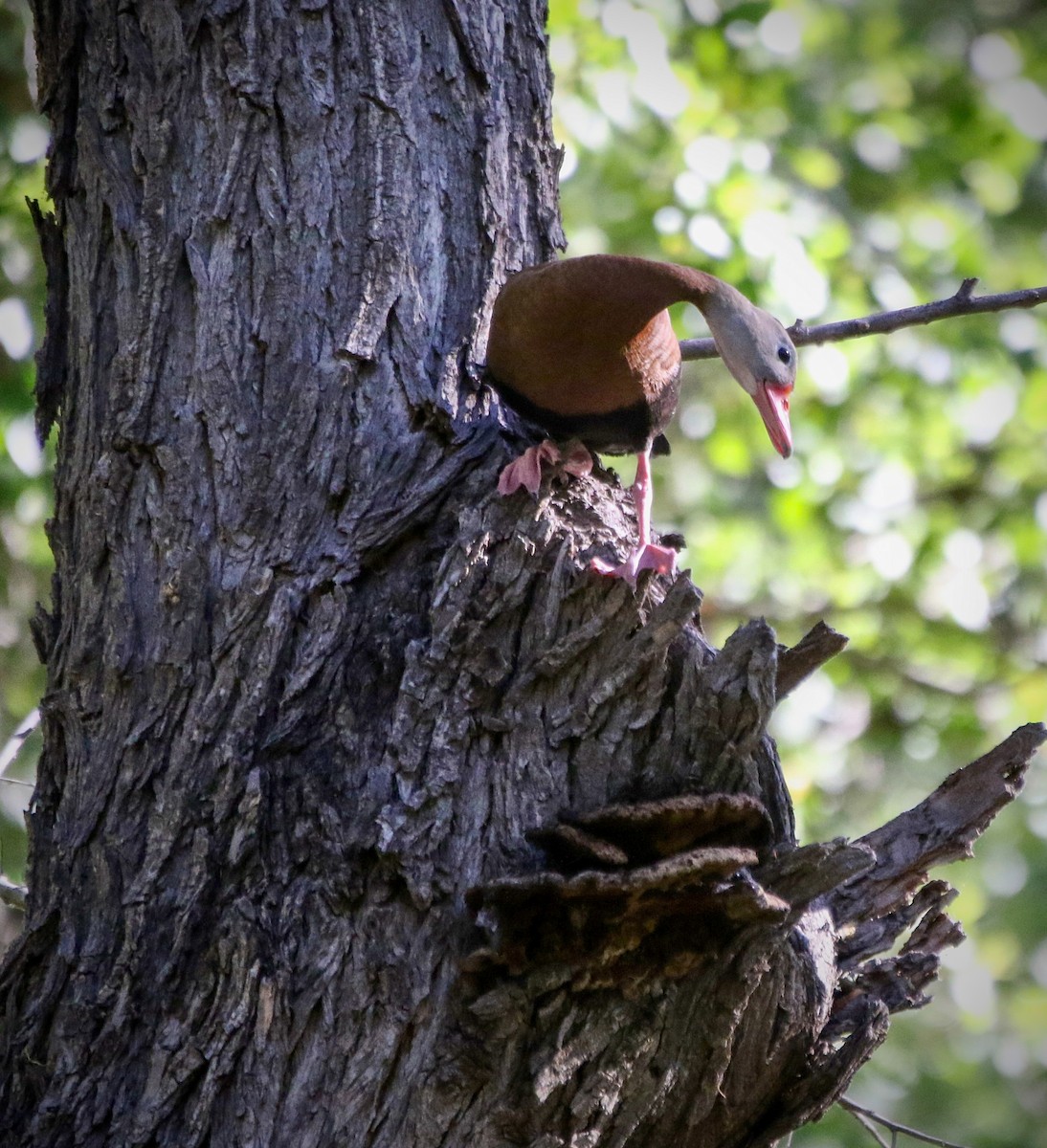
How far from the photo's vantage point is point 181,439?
2680 mm

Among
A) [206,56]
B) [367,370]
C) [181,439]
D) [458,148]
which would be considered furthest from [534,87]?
[181,439]

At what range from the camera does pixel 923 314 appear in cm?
329

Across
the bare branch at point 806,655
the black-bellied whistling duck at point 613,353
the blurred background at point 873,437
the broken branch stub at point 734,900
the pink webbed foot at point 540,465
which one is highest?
the blurred background at point 873,437

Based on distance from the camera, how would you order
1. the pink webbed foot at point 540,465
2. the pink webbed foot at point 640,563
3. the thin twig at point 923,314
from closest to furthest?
the pink webbed foot at point 640,563, the pink webbed foot at point 540,465, the thin twig at point 923,314

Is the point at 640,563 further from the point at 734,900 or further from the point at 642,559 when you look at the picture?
the point at 734,900

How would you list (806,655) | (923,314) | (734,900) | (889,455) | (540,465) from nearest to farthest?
(734,900) → (806,655) → (540,465) → (923,314) → (889,455)

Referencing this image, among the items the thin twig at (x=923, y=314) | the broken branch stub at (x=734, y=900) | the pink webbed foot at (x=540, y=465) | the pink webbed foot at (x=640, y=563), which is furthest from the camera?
the thin twig at (x=923, y=314)

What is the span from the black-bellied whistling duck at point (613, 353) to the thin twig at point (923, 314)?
0.45 ft

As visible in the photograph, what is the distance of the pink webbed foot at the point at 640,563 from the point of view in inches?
92.6

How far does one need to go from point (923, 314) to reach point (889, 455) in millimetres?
4078

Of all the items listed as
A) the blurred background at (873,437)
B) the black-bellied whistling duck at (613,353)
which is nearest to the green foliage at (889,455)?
the blurred background at (873,437)

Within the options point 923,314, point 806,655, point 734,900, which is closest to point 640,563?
point 806,655

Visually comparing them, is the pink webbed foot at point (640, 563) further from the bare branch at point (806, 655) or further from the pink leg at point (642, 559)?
the bare branch at point (806, 655)

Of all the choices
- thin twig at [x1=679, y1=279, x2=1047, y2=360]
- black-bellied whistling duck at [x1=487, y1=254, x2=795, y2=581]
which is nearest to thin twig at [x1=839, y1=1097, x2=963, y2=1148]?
black-bellied whistling duck at [x1=487, y1=254, x2=795, y2=581]
